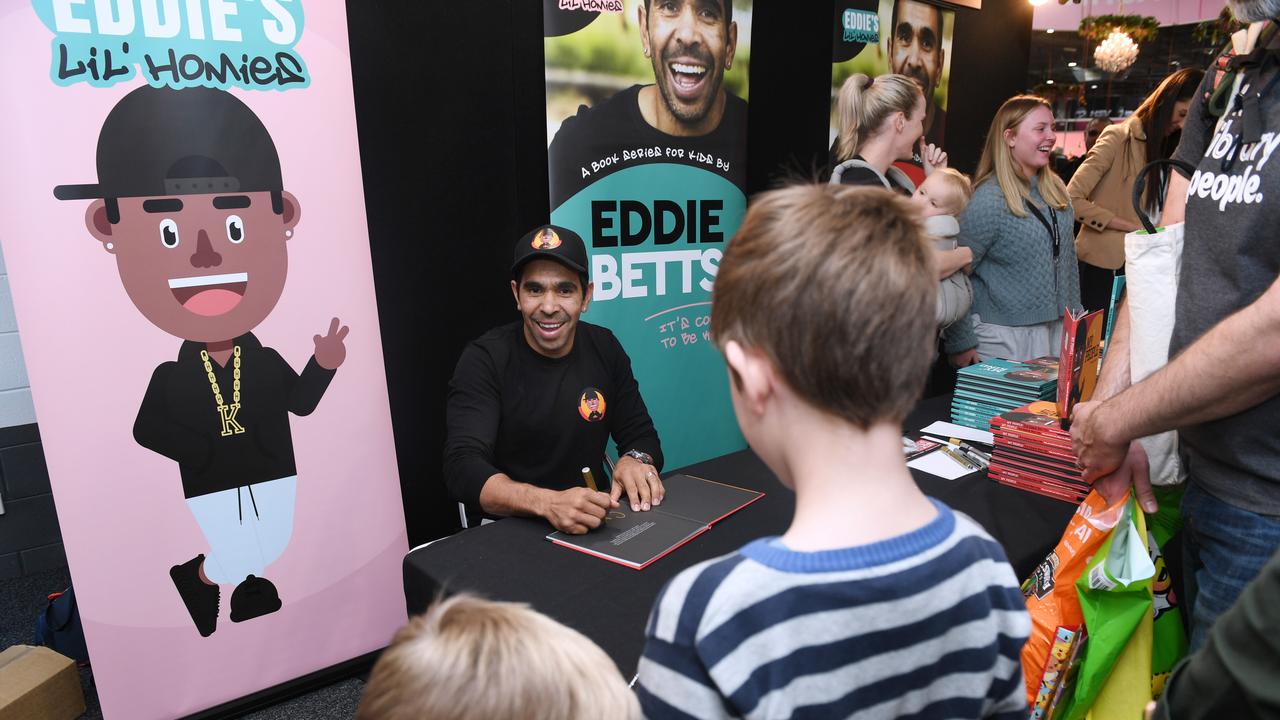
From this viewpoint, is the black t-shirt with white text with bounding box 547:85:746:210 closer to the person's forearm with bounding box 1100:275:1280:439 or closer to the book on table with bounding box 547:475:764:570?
the book on table with bounding box 547:475:764:570

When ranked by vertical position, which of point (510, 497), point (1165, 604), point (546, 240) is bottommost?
point (1165, 604)

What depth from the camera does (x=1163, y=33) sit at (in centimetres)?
740

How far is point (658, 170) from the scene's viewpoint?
319 centimetres

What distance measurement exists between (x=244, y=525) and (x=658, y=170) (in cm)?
207

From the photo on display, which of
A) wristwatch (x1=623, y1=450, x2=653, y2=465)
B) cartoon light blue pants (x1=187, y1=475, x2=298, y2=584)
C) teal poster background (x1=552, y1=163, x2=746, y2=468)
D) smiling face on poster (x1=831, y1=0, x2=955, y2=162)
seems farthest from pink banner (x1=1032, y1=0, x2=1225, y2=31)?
cartoon light blue pants (x1=187, y1=475, x2=298, y2=584)

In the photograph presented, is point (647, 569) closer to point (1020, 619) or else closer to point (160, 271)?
point (1020, 619)

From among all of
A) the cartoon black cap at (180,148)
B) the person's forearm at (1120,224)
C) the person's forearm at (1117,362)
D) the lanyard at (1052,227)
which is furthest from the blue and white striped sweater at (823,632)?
the person's forearm at (1120,224)

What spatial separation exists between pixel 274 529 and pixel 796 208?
2.22 meters

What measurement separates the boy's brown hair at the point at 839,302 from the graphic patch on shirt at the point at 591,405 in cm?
156

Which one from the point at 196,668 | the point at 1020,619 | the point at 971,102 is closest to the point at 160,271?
the point at 196,668

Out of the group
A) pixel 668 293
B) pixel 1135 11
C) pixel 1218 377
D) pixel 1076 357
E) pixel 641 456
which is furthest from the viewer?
pixel 1135 11

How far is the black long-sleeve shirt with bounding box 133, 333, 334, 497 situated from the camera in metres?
2.16

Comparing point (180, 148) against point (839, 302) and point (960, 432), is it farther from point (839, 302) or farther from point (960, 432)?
point (960, 432)

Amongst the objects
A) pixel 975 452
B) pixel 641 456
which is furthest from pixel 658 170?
pixel 975 452
